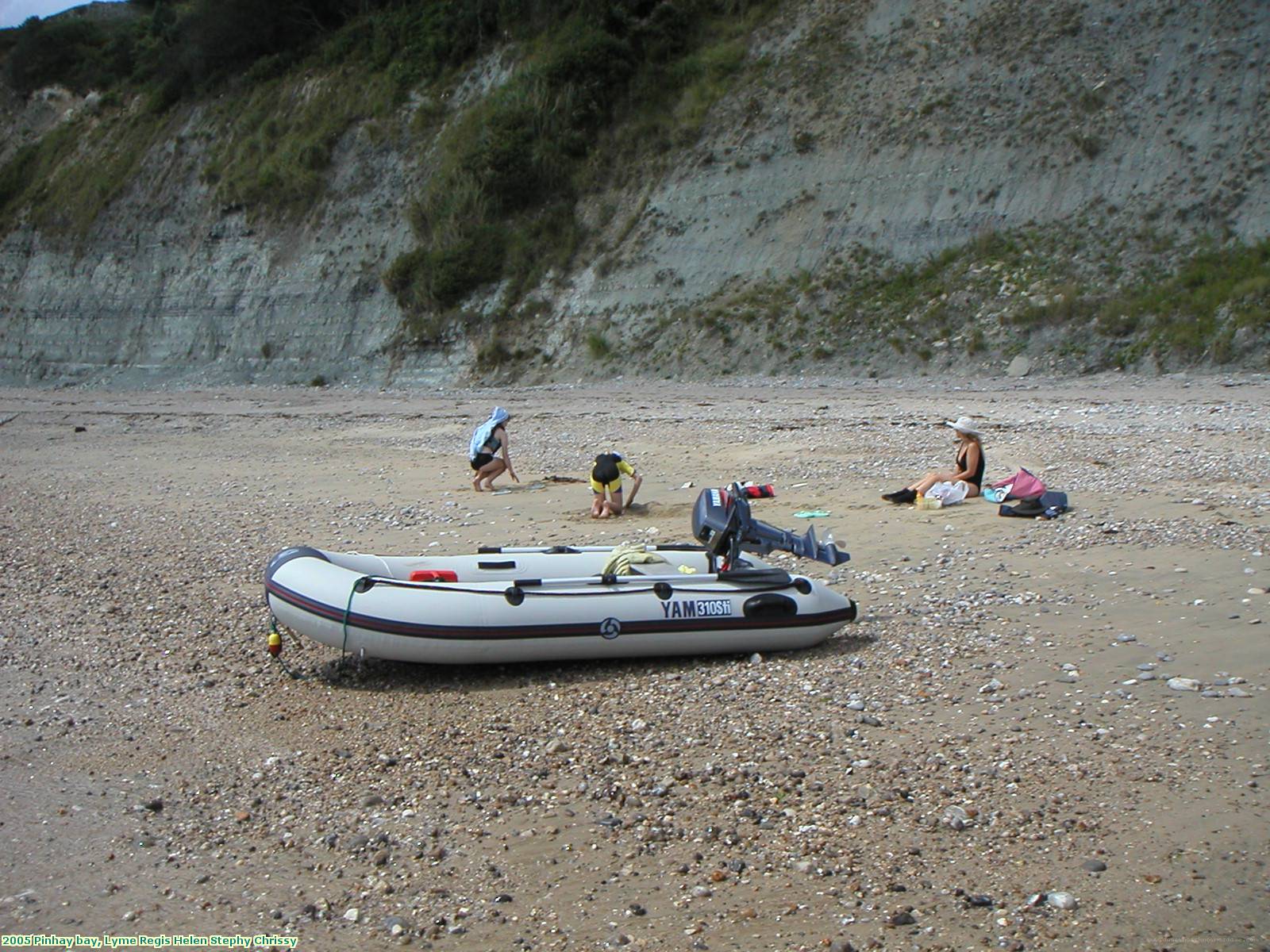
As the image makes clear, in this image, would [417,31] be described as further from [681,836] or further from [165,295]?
[681,836]

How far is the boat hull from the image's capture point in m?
7.02

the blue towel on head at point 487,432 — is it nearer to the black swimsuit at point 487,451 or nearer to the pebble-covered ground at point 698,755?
the black swimsuit at point 487,451

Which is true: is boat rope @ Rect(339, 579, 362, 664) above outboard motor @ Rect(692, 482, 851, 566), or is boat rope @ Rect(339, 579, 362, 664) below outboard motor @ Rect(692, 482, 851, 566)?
below

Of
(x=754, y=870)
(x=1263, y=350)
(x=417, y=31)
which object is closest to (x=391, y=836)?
(x=754, y=870)

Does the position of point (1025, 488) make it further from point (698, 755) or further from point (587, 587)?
point (698, 755)

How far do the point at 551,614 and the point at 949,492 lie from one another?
4787 millimetres

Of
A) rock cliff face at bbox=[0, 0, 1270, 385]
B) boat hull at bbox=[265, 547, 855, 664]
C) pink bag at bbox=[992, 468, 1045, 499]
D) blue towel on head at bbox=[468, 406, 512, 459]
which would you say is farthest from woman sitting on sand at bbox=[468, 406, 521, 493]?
rock cliff face at bbox=[0, 0, 1270, 385]

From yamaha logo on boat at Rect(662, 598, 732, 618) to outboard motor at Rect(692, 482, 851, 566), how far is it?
2.10 ft

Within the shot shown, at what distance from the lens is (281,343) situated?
3278 cm

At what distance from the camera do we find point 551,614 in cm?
707

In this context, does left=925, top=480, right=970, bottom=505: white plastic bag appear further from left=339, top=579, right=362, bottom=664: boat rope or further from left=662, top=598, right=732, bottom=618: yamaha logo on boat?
left=339, top=579, right=362, bottom=664: boat rope

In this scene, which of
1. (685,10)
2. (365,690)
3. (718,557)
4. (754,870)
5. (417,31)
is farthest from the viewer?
(417,31)

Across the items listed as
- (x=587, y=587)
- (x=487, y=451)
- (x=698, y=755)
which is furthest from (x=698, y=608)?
(x=487, y=451)

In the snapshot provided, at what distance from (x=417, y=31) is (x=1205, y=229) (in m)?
23.0
